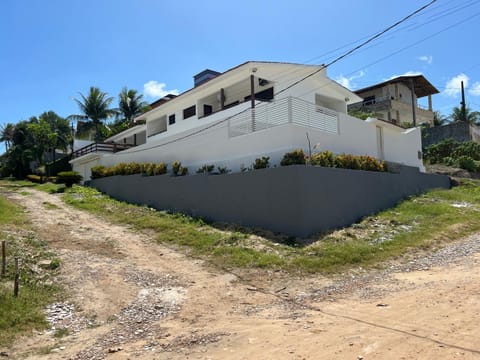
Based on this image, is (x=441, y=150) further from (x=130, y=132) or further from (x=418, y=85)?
(x=130, y=132)

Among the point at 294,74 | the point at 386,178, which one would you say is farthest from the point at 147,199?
the point at 386,178

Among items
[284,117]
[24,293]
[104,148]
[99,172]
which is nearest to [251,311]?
[24,293]

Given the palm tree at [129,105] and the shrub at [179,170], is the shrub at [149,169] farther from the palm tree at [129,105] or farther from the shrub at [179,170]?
the palm tree at [129,105]

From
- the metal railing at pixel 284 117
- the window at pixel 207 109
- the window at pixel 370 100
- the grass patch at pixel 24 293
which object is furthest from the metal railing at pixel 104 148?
the window at pixel 370 100

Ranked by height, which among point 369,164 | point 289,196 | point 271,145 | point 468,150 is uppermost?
point 468,150

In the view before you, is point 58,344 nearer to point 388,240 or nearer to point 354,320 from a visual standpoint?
point 354,320

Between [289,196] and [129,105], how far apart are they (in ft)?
112

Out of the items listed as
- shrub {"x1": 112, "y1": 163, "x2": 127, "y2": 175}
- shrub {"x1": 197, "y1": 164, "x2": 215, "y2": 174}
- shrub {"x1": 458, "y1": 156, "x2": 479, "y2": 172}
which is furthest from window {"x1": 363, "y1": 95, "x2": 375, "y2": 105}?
shrub {"x1": 197, "y1": 164, "x2": 215, "y2": 174}

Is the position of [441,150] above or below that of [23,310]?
above

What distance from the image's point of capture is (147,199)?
18.9 meters

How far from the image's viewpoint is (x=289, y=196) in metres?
12.1

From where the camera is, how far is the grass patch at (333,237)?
10.3 m

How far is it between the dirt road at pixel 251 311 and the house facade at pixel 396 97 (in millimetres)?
28255

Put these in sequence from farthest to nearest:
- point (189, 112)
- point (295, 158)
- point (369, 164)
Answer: point (189, 112) < point (369, 164) < point (295, 158)
